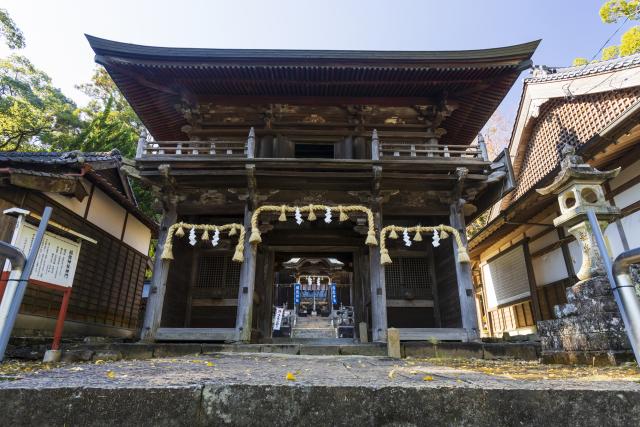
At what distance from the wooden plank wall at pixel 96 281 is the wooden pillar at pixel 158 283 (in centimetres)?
284

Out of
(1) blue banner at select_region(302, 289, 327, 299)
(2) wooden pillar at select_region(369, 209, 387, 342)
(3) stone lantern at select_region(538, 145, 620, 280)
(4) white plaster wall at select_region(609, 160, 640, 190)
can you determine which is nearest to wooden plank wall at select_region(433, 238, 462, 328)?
(2) wooden pillar at select_region(369, 209, 387, 342)

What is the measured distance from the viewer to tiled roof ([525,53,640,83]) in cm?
984

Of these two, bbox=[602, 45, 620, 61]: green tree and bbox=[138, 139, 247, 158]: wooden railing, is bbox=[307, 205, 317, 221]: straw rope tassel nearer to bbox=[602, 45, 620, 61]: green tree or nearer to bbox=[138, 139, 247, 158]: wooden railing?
bbox=[138, 139, 247, 158]: wooden railing

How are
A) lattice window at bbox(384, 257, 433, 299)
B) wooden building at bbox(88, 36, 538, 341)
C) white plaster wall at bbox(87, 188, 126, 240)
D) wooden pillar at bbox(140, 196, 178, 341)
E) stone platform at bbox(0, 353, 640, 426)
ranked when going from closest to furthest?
stone platform at bbox(0, 353, 640, 426)
wooden pillar at bbox(140, 196, 178, 341)
wooden building at bbox(88, 36, 538, 341)
lattice window at bbox(384, 257, 433, 299)
white plaster wall at bbox(87, 188, 126, 240)

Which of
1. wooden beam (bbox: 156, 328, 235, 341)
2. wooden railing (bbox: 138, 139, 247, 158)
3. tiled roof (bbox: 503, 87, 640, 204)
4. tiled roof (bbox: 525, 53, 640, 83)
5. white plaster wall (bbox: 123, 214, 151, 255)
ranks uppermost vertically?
tiled roof (bbox: 525, 53, 640, 83)

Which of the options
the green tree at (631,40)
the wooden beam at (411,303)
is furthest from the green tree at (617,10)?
the wooden beam at (411,303)

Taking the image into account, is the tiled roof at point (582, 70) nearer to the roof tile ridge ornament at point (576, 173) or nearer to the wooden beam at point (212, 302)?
the roof tile ridge ornament at point (576, 173)

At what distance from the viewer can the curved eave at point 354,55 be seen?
30.2 ft

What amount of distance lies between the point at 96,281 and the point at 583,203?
510 inches

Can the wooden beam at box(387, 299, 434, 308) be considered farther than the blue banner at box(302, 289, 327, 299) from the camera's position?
No

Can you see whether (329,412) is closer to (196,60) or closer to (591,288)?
(591,288)

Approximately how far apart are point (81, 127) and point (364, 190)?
63.2 ft

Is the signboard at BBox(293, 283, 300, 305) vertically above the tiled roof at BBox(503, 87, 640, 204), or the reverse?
the tiled roof at BBox(503, 87, 640, 204)

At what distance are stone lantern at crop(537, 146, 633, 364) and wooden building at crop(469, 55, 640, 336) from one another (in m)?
1.94
